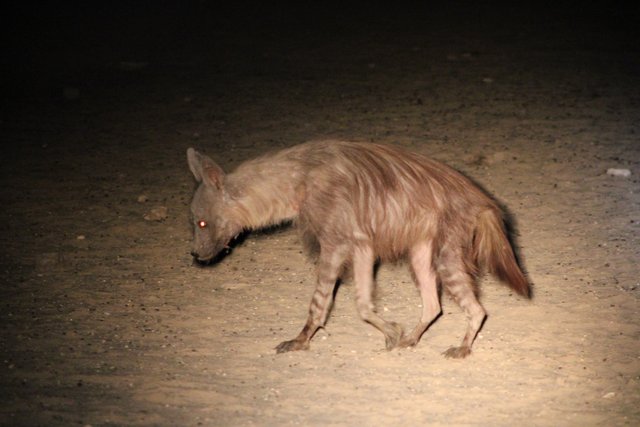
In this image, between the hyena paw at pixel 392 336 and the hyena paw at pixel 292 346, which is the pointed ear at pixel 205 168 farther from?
the hyena paw at pixel 392 336

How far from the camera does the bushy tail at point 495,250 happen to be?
4676 millimetres

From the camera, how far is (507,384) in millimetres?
4273

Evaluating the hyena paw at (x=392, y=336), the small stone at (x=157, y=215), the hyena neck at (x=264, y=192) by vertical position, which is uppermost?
the hyena neck at (x=264, y=192)

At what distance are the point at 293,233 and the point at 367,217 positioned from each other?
1659 mm

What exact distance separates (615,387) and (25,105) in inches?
284

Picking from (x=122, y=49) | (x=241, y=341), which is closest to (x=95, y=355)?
(x=241, y=341)

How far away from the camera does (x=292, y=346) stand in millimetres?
4707

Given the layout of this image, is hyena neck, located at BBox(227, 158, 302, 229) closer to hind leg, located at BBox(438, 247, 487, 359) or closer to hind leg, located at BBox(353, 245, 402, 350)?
hind leg, located at BBox(353, 245, 402, 350)

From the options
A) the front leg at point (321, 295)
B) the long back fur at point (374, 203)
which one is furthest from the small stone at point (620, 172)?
the front leg at point (321, 295)

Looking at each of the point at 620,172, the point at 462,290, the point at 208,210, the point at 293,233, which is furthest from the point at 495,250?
the point at 620,172

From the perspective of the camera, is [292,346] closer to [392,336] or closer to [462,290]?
[392,336]

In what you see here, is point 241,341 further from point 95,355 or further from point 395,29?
point 395,29

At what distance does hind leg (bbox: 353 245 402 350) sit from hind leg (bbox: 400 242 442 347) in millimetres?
103

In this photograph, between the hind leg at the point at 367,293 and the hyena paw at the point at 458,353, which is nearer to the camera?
the hyena paw at the point at 458,353
